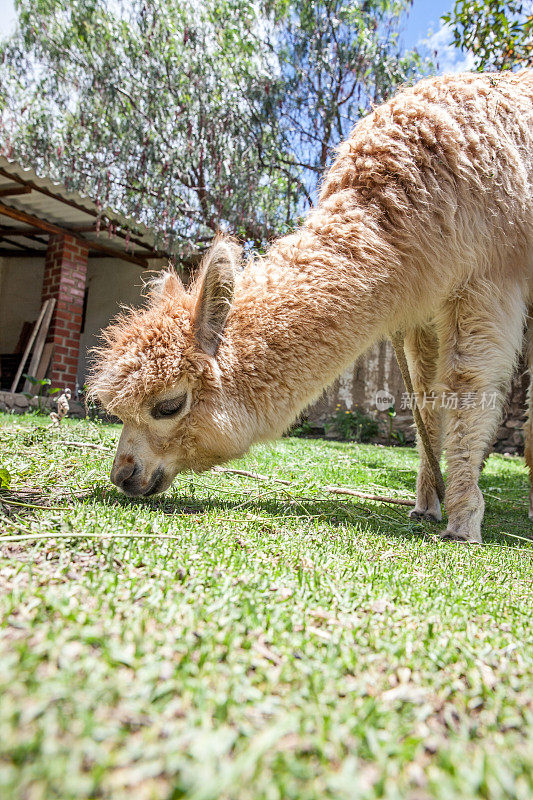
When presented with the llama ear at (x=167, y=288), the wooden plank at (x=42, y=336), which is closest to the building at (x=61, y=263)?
the wooden plank at (x=42, y=336)

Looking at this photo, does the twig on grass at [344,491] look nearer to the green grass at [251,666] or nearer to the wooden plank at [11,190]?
the green grass at [251,666]

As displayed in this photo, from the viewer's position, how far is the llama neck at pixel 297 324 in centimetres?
302

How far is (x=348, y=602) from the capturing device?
162 cm

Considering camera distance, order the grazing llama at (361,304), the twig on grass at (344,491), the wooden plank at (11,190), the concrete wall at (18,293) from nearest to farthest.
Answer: the grazing llama at (361,304) → the twig on grass at (344,491) → the wooden plank at (11,190) → the concrete wall at (18,293)

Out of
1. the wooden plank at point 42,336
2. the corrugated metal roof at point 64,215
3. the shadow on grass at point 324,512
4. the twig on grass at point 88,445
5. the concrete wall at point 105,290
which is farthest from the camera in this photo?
the concrete wall at point 105,290

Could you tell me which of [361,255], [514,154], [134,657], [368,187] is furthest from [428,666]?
[514,154]

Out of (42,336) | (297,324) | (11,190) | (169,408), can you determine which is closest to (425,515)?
(297,324)

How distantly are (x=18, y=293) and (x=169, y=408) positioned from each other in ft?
47.9

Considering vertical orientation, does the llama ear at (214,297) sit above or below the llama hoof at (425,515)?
above

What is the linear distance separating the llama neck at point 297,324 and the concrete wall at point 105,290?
1164cm


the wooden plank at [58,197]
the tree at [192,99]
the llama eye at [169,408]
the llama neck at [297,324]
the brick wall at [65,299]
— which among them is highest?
the tree at [192,99]

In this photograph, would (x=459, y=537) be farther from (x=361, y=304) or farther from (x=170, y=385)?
(x=170, y=385)

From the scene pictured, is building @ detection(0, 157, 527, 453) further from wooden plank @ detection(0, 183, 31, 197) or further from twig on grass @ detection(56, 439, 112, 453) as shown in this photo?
twig on grass @ detection(56, 439, 112, 453)

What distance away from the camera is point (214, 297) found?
3.08m
